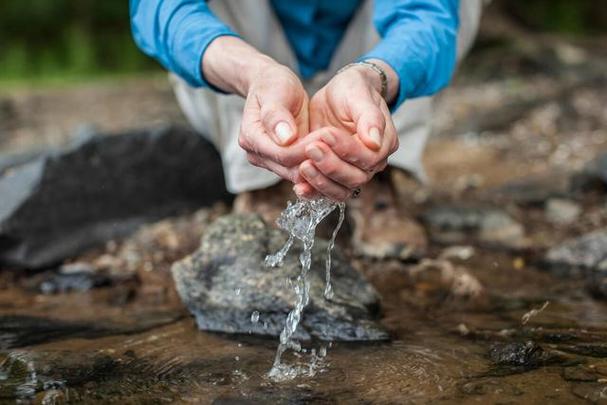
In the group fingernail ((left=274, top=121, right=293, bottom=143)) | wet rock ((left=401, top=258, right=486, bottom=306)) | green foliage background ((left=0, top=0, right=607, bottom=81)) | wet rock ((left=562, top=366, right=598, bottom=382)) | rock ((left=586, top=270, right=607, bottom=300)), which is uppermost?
green foliage background ((left=0, top=0, right=607, bottom=81))

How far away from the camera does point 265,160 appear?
1832 mm

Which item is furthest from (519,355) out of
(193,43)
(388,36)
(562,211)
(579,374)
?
(562,211)

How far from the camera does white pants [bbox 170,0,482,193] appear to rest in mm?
3041

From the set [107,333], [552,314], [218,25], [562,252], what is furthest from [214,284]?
[562,252]

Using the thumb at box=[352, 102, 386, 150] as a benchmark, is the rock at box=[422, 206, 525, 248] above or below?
below

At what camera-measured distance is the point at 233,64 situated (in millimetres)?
2107

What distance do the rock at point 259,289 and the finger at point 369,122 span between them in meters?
0.71

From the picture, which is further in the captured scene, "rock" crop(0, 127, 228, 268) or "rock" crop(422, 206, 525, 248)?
"rock" crop(422, 206, 525, 248)

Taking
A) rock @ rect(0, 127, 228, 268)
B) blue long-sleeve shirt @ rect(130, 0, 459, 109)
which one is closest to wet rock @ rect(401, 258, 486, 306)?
Result: blue long-sleeve shirt @ rect(130, 0, 459, 109)

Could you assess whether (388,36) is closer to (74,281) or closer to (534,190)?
(74,281)

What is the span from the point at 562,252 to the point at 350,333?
1152 millimetres

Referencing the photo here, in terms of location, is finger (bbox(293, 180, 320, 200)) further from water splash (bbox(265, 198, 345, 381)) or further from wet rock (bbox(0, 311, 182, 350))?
wet rock (bbox(0, 311, 182, 350))

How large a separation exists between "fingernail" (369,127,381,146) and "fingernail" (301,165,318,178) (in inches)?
5.6

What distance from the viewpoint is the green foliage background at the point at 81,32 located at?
405 inches
